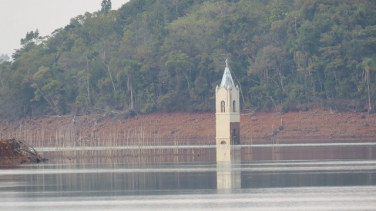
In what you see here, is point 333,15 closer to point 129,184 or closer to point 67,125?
point 67,125

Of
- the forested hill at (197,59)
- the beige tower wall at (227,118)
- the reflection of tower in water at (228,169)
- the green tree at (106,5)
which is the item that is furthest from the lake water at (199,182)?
the green tree at (106,5)

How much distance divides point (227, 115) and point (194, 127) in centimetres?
2021

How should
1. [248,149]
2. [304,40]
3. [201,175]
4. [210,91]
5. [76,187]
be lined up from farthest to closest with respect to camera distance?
[210,91] < [304,40] < [248,149] < [201,175] < [76,187]

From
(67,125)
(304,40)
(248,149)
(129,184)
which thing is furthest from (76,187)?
(67,125)

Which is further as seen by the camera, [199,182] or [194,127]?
[194,127]

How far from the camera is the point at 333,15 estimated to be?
89875 millimetres

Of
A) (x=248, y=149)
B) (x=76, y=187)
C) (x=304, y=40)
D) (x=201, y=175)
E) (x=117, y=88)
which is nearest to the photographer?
(x=76, y=187)

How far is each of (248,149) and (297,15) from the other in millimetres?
31186

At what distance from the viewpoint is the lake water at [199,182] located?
107 ft

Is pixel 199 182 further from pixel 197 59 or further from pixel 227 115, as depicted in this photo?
pixel 197 59

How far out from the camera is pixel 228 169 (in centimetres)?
4650

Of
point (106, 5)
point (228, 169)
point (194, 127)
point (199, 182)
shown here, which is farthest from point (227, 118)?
point (106, 5)

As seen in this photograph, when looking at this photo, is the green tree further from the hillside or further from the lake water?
the lake water

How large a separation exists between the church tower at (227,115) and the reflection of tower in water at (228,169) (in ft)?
11.5
